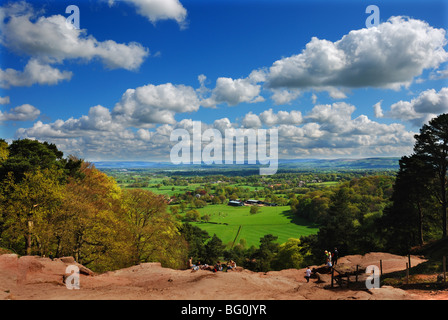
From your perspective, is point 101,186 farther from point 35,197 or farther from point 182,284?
point 182,284

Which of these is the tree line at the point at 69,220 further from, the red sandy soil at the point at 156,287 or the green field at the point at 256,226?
the green field at the point at 256,226

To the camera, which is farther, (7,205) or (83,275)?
(7,205)

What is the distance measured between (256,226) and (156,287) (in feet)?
273

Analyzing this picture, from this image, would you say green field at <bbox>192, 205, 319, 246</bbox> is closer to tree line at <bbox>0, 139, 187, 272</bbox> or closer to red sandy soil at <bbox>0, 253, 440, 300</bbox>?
tree line at <bbox>0, 139, 187, 272</bbox>

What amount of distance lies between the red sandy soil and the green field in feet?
192

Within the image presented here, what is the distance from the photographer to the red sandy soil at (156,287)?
13211mm

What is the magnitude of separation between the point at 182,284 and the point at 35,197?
1965 cm

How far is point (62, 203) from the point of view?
26344 mm

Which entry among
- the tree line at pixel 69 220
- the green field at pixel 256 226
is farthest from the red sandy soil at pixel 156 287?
the green field at pixel 256 226

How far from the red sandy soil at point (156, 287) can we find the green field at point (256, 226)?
58590 millimetres

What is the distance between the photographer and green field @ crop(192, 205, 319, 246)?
266ft

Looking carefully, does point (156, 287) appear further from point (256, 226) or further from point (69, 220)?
point (256, 226)
